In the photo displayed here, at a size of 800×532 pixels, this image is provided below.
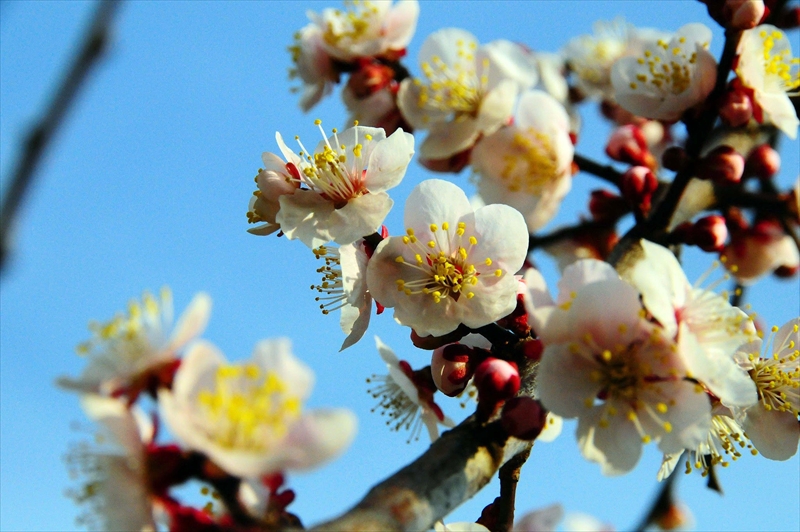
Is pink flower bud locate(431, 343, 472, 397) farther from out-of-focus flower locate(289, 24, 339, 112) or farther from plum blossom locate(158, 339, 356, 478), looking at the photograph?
out-of-focus flower locate(289, 24, 339, 112)

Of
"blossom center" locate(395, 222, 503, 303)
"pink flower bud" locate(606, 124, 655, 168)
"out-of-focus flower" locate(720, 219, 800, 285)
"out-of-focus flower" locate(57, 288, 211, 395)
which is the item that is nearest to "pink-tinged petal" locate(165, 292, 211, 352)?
"out-of-focus flower" locate(57, 288, 211, 395)

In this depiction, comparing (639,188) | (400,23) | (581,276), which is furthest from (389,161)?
A: (400,23)

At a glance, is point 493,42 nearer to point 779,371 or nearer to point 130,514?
point 779,371

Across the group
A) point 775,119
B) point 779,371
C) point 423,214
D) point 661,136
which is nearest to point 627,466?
point 779,371

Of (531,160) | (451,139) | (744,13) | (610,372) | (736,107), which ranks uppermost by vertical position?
(744,13)

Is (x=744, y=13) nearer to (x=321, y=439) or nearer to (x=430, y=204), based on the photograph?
(x=430, y=204)

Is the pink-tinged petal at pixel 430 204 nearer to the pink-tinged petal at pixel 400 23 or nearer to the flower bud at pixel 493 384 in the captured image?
the flower bud at pixel 493 384
